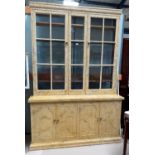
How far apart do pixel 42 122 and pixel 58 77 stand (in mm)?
705

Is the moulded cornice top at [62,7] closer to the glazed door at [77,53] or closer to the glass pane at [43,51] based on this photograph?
the glazed door at [77,53]

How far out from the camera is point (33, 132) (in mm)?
2303

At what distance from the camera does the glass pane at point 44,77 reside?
7.80 ft

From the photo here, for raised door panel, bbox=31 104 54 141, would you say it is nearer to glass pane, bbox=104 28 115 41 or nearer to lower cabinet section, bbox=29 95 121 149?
lower cabinet section, bbox=29 95 121 149

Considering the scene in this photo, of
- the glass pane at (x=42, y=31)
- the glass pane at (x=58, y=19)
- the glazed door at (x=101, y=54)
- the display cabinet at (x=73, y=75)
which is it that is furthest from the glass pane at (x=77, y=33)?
the glass pane at (x=42, y=31)

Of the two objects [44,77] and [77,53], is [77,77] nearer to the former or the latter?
[77,53]

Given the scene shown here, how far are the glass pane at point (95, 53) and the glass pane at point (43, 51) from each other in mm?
681

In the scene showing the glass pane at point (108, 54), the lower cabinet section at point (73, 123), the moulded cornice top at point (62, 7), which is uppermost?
the moulded cornice top at point (62, 7)

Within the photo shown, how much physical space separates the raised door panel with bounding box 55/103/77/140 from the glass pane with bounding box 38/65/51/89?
0.36 m

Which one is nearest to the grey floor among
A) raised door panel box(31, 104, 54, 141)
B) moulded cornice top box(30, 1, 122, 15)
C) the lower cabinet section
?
the lower cabinet section

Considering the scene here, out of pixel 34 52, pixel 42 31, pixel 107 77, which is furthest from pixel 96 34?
pixel 34 52
